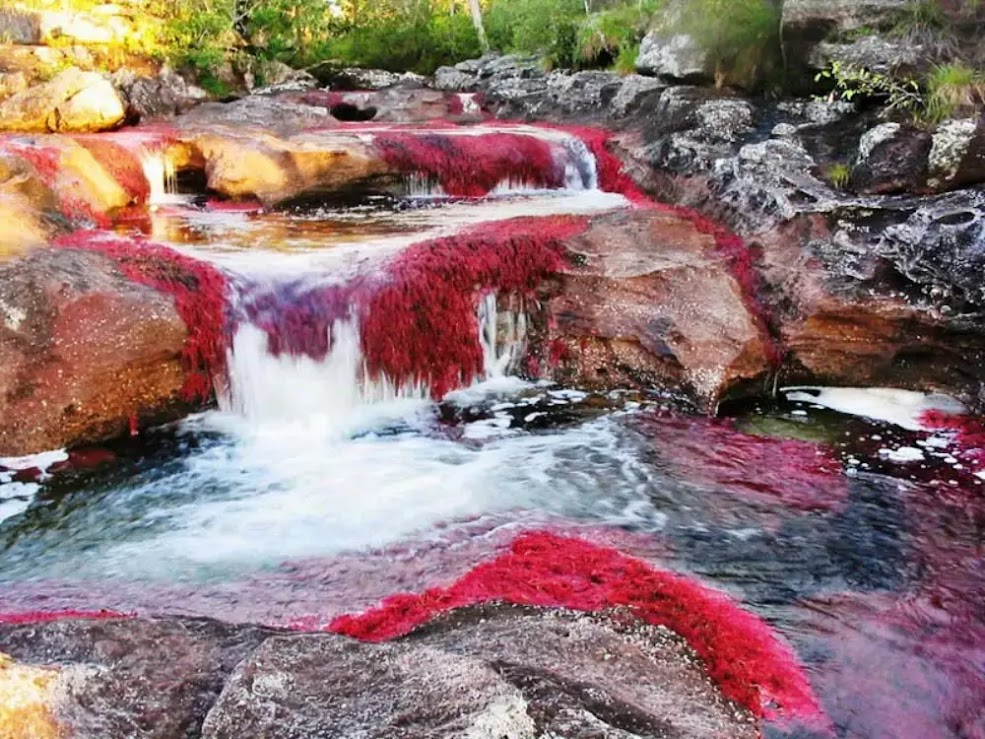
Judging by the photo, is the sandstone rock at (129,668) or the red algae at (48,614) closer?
the sandstone rock at (129,668)

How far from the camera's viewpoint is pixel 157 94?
18281mm

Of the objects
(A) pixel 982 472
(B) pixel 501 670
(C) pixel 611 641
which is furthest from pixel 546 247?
(B) pixel 501 670

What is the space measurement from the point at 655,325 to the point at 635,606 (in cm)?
398

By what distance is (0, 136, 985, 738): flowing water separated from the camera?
14.5 ft

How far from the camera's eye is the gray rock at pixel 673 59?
13031 mm

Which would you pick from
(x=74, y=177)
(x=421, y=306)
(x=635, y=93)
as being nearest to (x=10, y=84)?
(x=74, y=177)

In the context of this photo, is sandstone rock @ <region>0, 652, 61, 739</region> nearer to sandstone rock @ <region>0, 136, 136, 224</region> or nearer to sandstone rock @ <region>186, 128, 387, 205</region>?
Result: sandstone rock @ <region>0, 136, 136, 224</region>

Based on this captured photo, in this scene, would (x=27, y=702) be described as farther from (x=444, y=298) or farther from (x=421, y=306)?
(x=444, y=298)

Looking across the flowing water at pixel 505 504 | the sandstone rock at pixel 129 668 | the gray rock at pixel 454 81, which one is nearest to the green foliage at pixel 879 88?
the flowing water at pixel 505 504

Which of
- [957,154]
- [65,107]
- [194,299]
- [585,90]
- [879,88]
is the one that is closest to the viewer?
[194,299]

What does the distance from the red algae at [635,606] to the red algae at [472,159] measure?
28.6ft

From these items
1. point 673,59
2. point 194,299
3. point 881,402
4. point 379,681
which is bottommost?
point 881,402

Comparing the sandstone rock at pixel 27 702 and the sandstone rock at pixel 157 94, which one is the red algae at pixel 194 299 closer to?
the sandstone rock at pixel 27 702

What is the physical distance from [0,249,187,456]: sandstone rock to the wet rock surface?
133 inches
